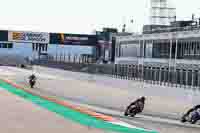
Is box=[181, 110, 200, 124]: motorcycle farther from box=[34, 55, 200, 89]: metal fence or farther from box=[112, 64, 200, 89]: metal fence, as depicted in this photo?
box=[112, 64, 200, 89]: metal fence

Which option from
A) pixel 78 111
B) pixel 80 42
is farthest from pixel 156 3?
pixel 78 111

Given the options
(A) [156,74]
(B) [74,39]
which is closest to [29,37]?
(B) [74,39]

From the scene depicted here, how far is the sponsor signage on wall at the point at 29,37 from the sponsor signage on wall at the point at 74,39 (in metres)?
2.09

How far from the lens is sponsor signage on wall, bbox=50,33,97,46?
342ft

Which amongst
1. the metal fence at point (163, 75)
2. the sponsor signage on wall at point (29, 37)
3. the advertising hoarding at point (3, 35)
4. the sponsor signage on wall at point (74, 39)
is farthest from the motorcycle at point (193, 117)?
the sponsor signage on wall at point (74, 39)

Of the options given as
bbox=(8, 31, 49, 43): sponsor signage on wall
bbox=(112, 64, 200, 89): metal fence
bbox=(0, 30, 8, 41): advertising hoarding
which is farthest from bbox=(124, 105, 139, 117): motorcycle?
bbox=(0, 30, 8, 41): advertising hoarding

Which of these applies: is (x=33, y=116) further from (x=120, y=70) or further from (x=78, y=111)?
(x=120, y=70)

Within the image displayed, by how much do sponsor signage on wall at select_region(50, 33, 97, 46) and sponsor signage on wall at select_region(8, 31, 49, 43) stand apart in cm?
209

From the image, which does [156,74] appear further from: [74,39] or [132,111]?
[74,39]

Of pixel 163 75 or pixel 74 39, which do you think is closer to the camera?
pixel 163 75

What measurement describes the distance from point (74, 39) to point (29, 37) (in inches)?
390

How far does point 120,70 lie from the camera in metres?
46.0

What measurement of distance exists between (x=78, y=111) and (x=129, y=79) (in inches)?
706

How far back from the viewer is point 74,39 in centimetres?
10619
